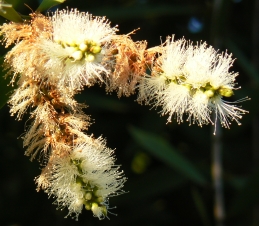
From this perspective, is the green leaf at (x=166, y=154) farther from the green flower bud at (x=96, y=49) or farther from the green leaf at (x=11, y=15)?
the green flower bud at (x=96, y=49)

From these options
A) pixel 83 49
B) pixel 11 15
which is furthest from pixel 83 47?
pixel 11 15

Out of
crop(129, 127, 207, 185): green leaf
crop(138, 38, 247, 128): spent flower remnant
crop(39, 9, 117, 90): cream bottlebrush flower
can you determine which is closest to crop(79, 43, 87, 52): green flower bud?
crop(39, 9, 117, 90): cream bottlebrush flower

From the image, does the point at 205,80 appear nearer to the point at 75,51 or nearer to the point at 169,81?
the point at 169,81

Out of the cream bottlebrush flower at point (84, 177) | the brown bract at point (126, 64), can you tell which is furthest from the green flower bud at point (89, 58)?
the cream bottlebrush flower at point (84, 177)

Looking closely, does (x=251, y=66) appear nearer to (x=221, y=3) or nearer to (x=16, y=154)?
(x=221, y=3)

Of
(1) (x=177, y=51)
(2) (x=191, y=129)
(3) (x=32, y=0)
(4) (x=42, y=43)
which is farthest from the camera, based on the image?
(2) (x=191, y=129)

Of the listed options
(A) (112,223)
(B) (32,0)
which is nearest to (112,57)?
(B) (32,0)

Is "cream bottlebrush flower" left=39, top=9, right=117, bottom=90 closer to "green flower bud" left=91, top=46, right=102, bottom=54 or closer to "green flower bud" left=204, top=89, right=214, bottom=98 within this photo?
"green flower bud" left=91, top=46, right=102, bottom=54
